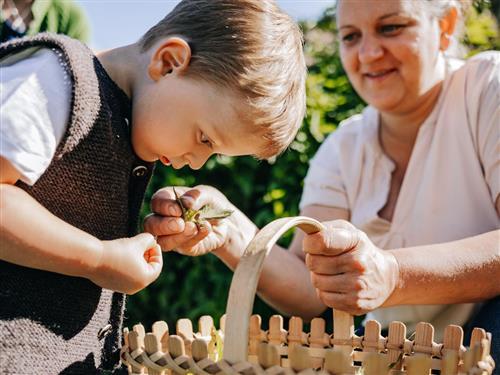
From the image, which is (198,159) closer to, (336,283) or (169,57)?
(169,57)

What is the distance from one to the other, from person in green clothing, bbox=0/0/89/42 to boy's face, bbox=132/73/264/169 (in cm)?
93

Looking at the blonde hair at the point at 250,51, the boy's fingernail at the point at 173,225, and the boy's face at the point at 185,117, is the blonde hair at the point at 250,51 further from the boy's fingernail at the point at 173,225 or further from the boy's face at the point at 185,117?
the boy's fingernail at the point at 173,225

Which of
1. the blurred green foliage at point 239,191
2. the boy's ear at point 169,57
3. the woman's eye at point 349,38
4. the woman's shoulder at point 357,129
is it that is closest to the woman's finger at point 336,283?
the boy's ear at point 169,57

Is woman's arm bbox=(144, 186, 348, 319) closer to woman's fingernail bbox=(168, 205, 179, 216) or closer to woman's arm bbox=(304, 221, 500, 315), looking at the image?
woman's fingernail bbox=(168, 205, 179, 216)

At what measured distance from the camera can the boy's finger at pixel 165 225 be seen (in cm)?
162

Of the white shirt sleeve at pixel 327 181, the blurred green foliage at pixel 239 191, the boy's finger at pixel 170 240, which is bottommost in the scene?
the blurred green foliage at pixel 239 191

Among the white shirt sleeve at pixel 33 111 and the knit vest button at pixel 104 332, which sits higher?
the white shirt sleeve at pixel 33 111

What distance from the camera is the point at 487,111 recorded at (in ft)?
7.22

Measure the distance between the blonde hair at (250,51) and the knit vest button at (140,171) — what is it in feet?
0.82

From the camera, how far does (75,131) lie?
1.38 meters

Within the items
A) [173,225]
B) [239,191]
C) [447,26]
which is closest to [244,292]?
[173,225]

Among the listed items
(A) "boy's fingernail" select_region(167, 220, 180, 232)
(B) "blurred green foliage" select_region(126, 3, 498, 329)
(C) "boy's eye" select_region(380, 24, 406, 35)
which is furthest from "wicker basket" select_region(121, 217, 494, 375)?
(B) "blurred green foliage" select_region(126, 3, 498, 329)

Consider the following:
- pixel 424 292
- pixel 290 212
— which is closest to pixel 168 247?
pixel 424 292

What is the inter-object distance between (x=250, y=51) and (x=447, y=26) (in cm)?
118
